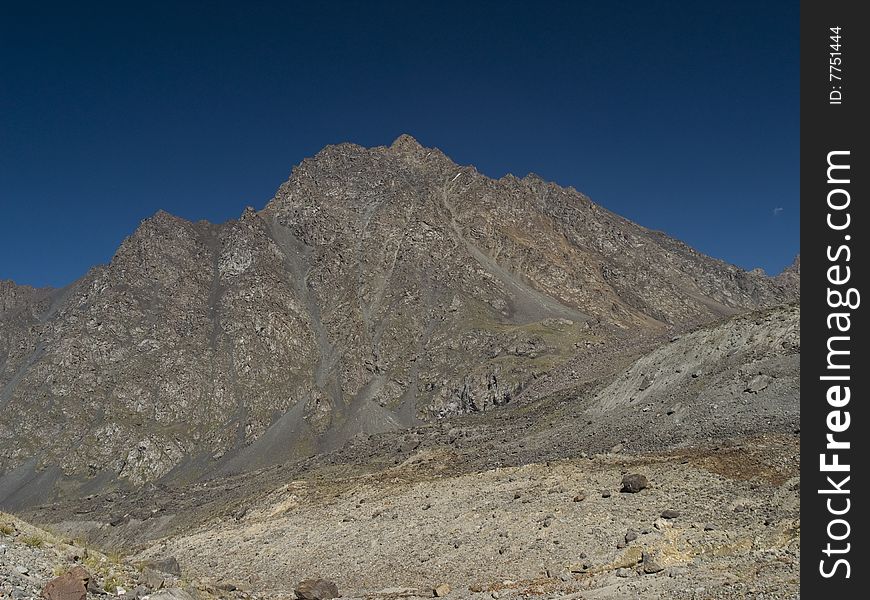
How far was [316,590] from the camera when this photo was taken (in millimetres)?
Answer: 17719

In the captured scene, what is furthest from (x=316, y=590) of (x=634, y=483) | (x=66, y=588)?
(x=634, y=483)

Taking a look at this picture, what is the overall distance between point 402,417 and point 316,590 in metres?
107

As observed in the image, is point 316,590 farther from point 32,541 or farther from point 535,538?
point 32,541

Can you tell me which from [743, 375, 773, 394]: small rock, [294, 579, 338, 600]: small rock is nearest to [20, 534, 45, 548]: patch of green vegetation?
[294, 579, 338, 600]: small rock

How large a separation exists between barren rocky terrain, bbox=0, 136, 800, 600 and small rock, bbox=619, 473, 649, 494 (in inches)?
4.1

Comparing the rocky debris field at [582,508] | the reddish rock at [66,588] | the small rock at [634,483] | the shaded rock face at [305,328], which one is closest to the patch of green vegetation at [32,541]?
the rocky debris field at [582,508]

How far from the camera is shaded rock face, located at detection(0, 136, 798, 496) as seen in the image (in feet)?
414

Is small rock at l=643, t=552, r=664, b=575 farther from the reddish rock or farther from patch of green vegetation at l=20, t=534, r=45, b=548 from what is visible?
patch of green vegetation at l=20, t=534, r=45, b=548

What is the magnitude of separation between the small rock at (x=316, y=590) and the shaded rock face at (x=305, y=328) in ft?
273

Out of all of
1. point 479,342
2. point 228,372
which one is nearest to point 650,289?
point 479,342

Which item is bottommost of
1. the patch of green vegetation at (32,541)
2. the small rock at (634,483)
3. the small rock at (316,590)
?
the small rock at (316,590)

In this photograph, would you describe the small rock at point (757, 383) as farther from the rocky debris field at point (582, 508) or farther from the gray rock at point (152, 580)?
the gray rock at point (152, 580)

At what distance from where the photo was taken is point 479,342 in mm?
130625

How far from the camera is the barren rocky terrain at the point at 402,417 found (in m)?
18.0
